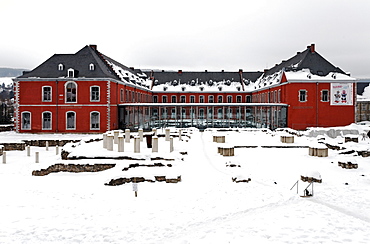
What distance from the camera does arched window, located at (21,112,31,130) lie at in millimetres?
35531

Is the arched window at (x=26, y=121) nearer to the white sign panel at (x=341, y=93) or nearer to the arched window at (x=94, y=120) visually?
the arched window at (x=94, y=120)

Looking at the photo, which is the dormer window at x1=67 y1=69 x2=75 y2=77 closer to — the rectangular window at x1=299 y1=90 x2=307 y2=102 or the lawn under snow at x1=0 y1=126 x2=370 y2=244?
the lawn under snow at x1=0 y1=126 x2=370 y2=244

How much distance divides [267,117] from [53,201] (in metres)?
37.2

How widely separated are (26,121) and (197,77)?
32437mm

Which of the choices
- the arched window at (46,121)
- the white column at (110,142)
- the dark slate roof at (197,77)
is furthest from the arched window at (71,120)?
the dark slate roof at (197,77)

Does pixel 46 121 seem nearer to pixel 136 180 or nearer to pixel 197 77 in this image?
pixel 136 180

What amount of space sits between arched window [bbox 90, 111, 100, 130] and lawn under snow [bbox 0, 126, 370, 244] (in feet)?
60.8

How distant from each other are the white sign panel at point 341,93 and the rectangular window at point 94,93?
27086 millimetres

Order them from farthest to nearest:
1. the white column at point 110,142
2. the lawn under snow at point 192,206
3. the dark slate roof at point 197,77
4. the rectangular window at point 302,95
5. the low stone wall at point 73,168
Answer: the dark slate roof at point 197,77
the rectangular window at point 302,95
the white column at point 110,142
the low stone wall at point 73,168
the lawn under snow at point 192,206

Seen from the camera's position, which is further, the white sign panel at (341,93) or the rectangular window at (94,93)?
the white sign panel at (341,93)

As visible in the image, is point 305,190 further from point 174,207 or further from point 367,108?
point 367,108

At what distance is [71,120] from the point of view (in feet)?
116

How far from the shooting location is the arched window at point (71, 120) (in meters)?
35.4

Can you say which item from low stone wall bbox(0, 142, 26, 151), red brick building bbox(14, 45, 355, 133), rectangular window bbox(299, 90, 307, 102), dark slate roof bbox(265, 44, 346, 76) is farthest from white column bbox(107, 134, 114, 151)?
dark slate roof bbox(265, 44, 346, 76)
